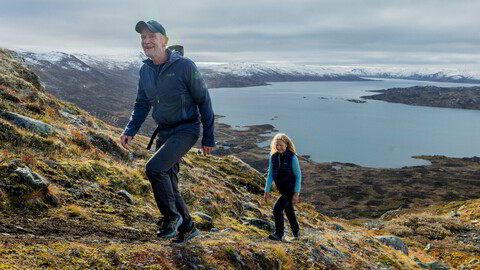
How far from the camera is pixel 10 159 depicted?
7.46 metres

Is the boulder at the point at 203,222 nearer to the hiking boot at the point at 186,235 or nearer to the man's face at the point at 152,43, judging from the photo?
the hiking boot at the point at 186,235

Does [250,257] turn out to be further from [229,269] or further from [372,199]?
[372,199]

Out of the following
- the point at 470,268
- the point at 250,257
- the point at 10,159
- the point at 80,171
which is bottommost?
the point at 470,268

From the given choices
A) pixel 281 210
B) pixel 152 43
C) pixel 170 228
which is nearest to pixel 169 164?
pixel 170 228

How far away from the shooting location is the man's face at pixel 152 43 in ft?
18.9

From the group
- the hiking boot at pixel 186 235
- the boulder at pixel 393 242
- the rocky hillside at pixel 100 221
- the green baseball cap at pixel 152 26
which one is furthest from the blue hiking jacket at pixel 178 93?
the boulder at pixel 393 242

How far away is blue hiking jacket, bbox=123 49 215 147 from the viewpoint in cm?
582

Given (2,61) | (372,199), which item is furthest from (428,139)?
(2,61)

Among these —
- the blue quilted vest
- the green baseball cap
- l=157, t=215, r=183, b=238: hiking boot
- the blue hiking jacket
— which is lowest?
l=157, t=215, r=183, b=238: hiking boot

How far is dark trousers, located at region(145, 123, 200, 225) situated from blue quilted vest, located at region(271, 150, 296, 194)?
3648mm

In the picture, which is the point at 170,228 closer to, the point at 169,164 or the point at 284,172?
the point at 169,164

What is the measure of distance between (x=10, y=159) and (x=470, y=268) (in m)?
21.8

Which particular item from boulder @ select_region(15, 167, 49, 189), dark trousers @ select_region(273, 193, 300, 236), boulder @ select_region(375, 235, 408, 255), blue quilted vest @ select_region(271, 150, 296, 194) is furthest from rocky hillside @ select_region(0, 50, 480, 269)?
boulder @ select_region(375, 235, 408, 255)

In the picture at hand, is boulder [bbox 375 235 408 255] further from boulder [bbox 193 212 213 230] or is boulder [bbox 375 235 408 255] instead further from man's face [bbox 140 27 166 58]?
Answer: man's face [bbox 140 27 166 58]
